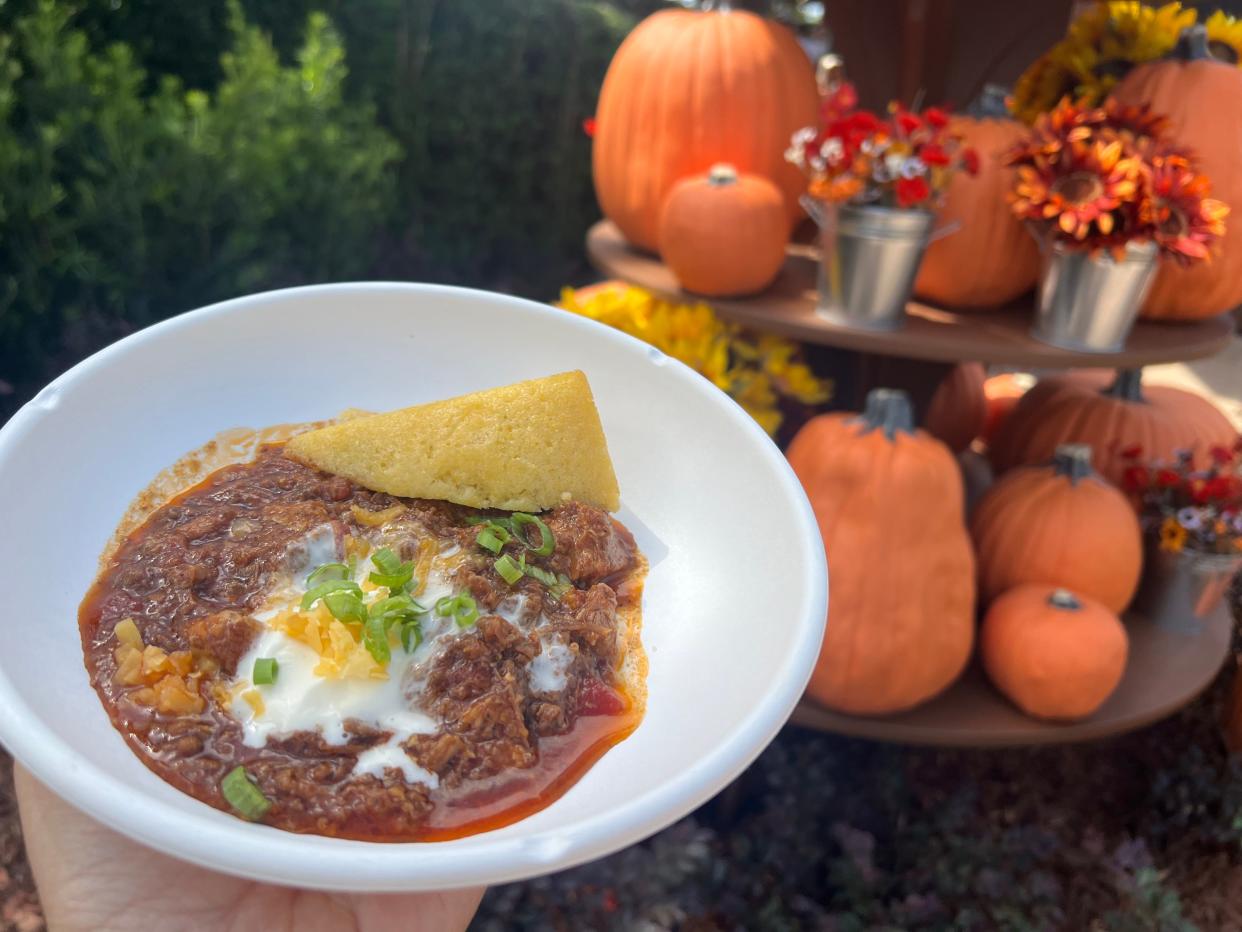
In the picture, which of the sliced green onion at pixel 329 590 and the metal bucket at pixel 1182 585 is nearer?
the sliced green onion at pixel 329 590

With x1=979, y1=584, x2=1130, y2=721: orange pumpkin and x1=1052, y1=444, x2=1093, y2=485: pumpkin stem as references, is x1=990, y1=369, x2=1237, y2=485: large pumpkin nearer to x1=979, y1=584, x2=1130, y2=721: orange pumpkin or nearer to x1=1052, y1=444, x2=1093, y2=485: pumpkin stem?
x1=1052, y1=444, x2=1093, y2=485: pumpkin stem

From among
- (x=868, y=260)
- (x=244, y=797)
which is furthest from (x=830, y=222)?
(x=244, y=797)

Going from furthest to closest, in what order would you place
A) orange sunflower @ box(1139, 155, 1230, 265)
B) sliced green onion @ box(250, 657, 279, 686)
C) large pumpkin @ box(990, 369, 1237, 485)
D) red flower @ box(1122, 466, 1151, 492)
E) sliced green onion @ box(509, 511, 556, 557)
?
large pumpkin @ box(990, 369, 1237, 485), red flower @ box(1122, 466, 1151, 492), orange sunflower @ box(1139, 155, 1230, 265), sliced green onion @ box(509, 511, 556, 557), sliced green onion @ box(250, 657, 279, 686)

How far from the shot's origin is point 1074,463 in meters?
2.62

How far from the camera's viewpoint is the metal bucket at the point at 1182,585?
8.99 ft

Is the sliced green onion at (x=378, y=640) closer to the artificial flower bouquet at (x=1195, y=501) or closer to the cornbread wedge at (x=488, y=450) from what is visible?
the cornbread wedge at (x=488, y=450)

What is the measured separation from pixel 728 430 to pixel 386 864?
0.84 metres

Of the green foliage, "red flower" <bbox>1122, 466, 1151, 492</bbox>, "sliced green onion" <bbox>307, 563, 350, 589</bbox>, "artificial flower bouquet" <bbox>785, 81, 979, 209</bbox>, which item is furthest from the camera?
"red flower" <bbox>1122, 466, 1151, 492</bbox>

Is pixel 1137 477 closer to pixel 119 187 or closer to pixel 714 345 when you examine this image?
pixel 714 345

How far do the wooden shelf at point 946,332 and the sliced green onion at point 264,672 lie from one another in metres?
1.67

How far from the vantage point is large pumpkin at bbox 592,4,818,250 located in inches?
107

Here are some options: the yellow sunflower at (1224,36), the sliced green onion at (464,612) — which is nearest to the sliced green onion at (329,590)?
the sliced green onion at (464,612)

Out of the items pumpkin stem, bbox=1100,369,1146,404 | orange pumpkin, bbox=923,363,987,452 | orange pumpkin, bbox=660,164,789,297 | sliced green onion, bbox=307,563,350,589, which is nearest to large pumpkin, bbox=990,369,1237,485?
pumpkin stem, bbox=1100,369,1146,404

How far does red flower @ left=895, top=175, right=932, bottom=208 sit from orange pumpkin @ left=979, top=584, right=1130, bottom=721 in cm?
115
